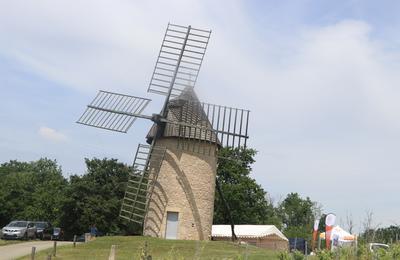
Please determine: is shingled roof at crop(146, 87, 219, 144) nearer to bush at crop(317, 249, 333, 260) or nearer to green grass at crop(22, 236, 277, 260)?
green grass at crop(22, 236, 277, 260)

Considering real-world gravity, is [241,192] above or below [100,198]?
above

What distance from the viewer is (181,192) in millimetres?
28250

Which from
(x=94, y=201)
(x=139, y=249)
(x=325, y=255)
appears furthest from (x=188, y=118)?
(x=94, y=201)

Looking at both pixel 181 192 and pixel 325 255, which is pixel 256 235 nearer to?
pixel 181 192

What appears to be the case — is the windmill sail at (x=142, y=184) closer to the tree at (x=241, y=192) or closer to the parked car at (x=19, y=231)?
the parked car at (x=19, y=231)

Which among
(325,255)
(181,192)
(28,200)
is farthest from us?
(28,200)

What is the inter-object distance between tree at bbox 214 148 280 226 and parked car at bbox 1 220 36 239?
2148cm

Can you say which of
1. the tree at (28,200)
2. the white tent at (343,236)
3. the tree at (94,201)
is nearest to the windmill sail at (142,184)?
the white tent at (343,236)

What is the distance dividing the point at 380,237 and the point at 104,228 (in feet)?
123

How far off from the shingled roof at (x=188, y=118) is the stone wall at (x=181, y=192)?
0.41 metres

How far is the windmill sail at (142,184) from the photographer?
28.1m

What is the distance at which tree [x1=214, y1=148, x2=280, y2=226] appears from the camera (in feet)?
181

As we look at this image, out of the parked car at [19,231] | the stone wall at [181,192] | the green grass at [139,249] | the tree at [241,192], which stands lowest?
the green grass at [139,249]

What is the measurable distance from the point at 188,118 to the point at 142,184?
3965 mm
